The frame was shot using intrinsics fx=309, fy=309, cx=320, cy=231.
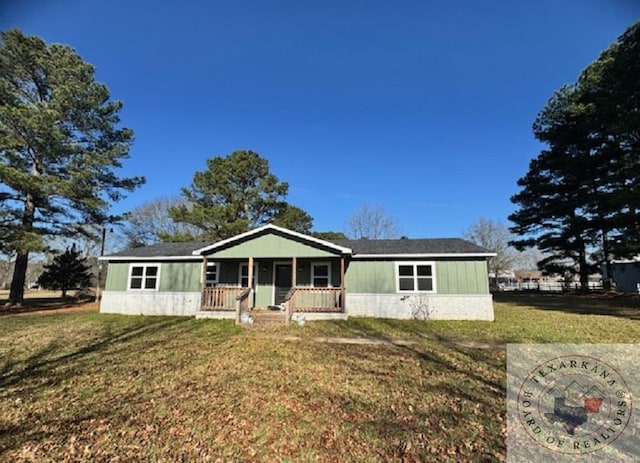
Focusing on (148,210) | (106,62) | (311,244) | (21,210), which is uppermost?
(106,62)

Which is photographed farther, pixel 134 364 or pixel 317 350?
pixel 317 350

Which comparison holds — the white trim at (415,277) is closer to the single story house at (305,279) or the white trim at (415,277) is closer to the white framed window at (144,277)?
the single story house at (305,279)

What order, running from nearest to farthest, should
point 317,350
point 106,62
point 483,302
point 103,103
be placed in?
A: point 317,350
point 483,302
point 106,62
point 103,103

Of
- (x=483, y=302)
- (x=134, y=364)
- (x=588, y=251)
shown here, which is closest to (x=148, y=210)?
(x=134, y=364)

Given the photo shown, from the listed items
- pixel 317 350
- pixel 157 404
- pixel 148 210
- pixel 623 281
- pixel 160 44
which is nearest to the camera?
pixel 157 404

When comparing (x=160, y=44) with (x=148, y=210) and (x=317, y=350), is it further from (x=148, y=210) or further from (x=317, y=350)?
(x=148, y=210)

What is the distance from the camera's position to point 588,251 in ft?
85.2

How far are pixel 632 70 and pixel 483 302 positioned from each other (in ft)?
43.6

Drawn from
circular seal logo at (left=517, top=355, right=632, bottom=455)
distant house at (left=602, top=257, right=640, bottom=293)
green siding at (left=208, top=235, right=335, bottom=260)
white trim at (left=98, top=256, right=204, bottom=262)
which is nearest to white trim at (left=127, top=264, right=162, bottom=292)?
white trim at (left=98, top=256, right=204, bottom=262)

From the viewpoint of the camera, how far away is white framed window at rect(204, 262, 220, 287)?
1498 centimetres

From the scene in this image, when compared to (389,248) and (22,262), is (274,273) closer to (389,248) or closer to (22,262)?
(389,248)

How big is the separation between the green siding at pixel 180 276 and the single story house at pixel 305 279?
0.16ft

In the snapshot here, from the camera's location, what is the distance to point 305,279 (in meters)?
14.7

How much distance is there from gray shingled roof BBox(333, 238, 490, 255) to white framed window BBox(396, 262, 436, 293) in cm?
60
